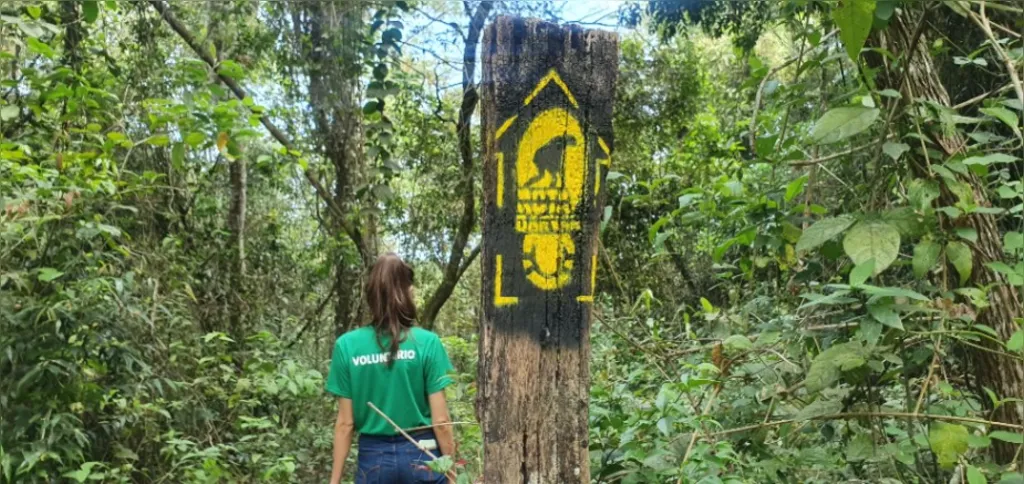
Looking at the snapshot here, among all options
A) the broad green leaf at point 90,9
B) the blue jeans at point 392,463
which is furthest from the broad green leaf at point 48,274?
the blue jeans at point 392,463

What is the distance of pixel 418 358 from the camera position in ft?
9.01

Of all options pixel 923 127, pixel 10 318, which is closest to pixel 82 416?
pixel 10 318

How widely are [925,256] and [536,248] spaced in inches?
33.6

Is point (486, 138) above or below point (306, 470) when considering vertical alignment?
above

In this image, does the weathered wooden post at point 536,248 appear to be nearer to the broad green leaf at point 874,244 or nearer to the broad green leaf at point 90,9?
the broad green leaf at point 874,244

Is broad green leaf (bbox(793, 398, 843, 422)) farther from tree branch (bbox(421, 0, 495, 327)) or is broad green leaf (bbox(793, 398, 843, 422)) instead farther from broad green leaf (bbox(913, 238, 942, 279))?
tree branch (bbox(421, 0, 495, 327))

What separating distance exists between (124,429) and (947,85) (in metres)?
4.43

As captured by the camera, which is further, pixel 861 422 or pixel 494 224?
pixel 861 422

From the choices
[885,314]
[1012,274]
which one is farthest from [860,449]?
[1012,274]

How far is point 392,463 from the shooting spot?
2.67 meters

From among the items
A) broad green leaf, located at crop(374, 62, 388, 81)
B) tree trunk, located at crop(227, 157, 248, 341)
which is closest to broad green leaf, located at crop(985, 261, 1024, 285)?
broad green leaf, located at crop(374, 62, 388, 81)

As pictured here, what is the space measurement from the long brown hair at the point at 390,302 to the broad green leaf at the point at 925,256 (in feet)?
5.10

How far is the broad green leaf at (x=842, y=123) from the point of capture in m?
1.82

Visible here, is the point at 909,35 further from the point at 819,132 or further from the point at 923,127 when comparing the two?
the point at 819,132
